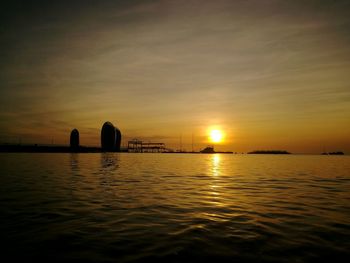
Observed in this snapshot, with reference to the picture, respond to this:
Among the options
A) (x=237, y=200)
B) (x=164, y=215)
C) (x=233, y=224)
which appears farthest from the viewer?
(x=237, y=200)

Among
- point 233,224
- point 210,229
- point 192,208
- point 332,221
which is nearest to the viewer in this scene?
point 210,229

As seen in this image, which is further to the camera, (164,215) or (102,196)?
(102,196)

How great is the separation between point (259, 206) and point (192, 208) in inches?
139

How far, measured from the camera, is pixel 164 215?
10445 mm

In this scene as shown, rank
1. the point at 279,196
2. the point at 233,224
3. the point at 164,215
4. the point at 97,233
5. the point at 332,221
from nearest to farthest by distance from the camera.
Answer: the point at 97,233 → the point at 233,224 → the point at 332,221 → the point at 164,215 → the point at 279,196

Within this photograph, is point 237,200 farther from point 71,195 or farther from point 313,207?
point 71,195

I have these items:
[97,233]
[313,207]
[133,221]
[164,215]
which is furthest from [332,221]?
[97,233]

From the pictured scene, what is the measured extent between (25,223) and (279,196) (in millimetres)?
13855

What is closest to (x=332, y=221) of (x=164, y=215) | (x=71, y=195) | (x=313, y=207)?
(x=313, y=207)

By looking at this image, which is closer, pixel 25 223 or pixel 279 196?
pixel 25 223

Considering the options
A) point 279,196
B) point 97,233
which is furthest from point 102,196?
point 279,196

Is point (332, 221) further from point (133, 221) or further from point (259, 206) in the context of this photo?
point (133, 221)

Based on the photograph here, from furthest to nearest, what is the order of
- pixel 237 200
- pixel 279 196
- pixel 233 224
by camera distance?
pixel 279 196 < pixel 237 200 < pixel 233 224

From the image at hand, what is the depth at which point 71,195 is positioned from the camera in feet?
48.7
